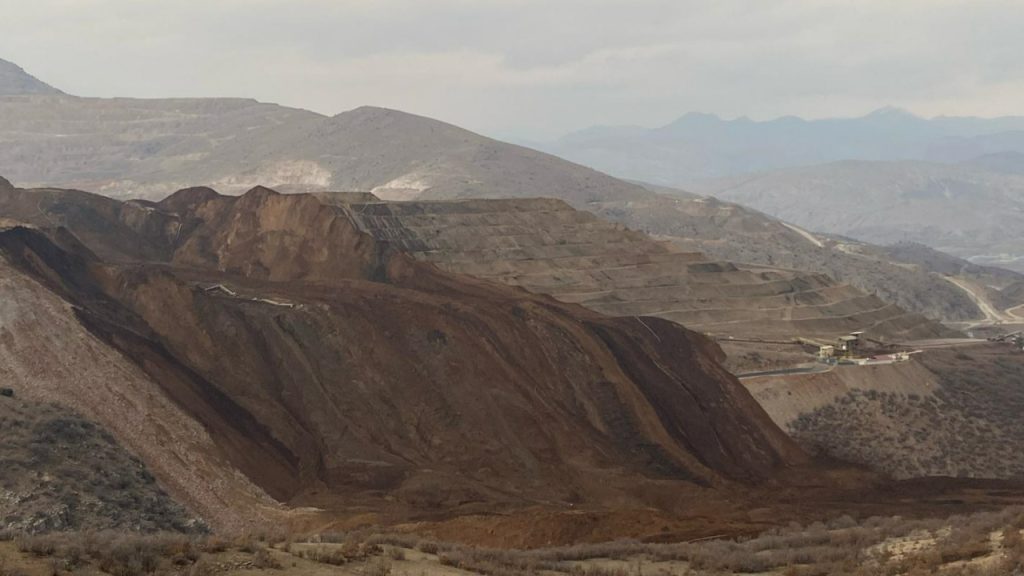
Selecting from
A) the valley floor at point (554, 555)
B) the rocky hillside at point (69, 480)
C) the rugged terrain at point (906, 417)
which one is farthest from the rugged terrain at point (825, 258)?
the rocky hillside at point (69, 480)

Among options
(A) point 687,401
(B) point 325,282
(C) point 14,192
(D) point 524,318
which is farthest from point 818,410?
(C) point 14,192

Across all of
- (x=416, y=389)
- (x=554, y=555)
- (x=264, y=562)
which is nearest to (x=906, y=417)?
(x=416, y=389)

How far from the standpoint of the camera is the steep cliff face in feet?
131

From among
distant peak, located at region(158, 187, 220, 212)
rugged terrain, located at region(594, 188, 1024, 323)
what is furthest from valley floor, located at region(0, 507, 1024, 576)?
rugged terrain, located at region(594, 188, 1024, 323)

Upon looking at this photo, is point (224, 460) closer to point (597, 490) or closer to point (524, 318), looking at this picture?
point (597, 490)

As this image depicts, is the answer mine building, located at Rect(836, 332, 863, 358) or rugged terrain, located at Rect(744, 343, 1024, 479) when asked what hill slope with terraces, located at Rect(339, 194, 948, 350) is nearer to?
mine building, located at Rect(836, 332, 863, 358)

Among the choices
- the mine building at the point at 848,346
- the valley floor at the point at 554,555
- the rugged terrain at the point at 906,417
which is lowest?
the rugged terrain at the point at 906,417

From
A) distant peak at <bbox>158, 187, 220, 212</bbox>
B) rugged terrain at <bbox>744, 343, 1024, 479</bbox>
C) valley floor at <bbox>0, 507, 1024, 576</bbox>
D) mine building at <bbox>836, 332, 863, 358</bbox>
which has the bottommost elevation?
rugged terrain at <bbox>744, 343, 1024, 479</bbox>

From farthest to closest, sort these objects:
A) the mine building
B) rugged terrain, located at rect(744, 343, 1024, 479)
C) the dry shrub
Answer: the mine building < rugged terrain, located at rect(744, 343, 1024, 479) < the dry shrub

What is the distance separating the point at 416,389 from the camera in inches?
1810

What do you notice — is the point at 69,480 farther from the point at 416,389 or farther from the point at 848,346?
the point at 848,346

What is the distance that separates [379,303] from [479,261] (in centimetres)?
3521

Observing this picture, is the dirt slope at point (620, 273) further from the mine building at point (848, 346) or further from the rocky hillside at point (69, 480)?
the rocky hillside at point (69, 480)

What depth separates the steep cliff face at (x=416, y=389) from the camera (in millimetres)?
39875
